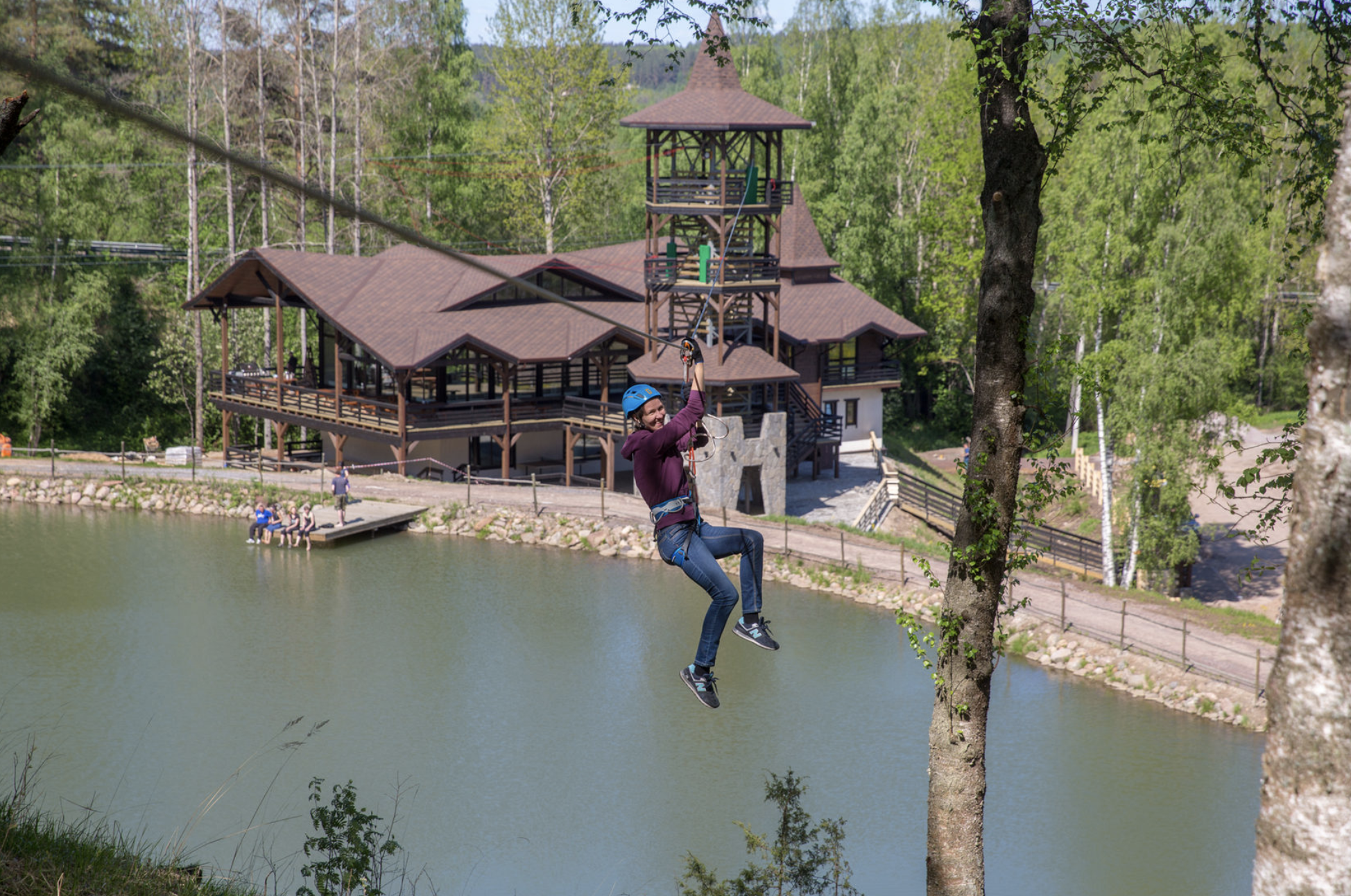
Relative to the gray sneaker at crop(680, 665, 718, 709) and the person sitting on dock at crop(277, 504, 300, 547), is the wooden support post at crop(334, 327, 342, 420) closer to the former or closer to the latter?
the person sitting on dock at crop(277, 504, 300, 547)

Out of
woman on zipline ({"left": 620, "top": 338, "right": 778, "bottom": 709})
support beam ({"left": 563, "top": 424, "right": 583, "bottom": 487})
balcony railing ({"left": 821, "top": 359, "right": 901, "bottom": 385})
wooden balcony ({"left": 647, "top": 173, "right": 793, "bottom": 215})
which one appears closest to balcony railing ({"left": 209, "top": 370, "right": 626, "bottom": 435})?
support beam ({"left": 563, "top": 424, "right": 583, "bottom": 487})

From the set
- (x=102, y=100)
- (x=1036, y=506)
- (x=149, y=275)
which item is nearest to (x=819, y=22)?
(x=149, y=275)

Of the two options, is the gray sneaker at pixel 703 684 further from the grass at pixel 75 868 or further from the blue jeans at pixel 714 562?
the grass at pixel 75 868

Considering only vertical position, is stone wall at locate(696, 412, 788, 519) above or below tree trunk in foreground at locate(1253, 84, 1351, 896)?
below

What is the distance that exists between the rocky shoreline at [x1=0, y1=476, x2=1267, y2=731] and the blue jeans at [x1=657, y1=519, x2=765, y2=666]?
12.2 meters

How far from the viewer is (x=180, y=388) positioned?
39031 millimetres

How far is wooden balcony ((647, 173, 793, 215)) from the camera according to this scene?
99.6 ft

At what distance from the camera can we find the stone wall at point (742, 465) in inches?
1217

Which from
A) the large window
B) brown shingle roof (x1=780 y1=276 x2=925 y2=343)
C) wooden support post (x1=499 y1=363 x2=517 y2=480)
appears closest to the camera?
wooden support post (x1=499 y1=363 x2=517 y2=480)

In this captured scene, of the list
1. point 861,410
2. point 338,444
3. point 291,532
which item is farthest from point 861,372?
point 291,532

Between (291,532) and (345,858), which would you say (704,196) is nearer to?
(291,532)

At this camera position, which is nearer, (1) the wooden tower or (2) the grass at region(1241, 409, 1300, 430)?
(1) the wooden tower

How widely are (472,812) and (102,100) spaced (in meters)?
14.9

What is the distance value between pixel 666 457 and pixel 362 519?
23419mm
